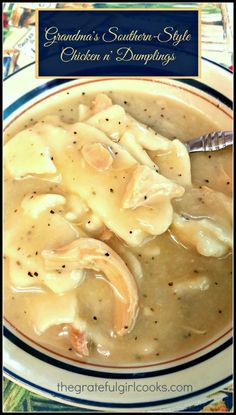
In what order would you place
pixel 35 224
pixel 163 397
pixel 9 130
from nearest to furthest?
pixel 163 397
pixel 35 224
pixel 9 130

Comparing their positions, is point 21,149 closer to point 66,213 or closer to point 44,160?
point 44,160

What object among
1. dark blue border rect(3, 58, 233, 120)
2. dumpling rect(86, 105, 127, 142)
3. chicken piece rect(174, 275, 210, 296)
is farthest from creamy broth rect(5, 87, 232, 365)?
dark blue border rect(3, 58, 233, 120)

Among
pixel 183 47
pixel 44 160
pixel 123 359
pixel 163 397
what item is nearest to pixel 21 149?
pixel 44 160

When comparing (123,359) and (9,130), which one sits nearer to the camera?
(123,359)

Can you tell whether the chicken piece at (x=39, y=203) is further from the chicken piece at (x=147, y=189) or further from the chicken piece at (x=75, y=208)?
the chicken piece at (x=147, y=189)

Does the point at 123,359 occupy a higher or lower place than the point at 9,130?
lower

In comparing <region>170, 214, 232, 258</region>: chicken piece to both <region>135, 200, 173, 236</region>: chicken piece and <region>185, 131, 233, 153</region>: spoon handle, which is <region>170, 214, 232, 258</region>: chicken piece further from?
<region>185, 131, 233, 153</region>: spoon handle
